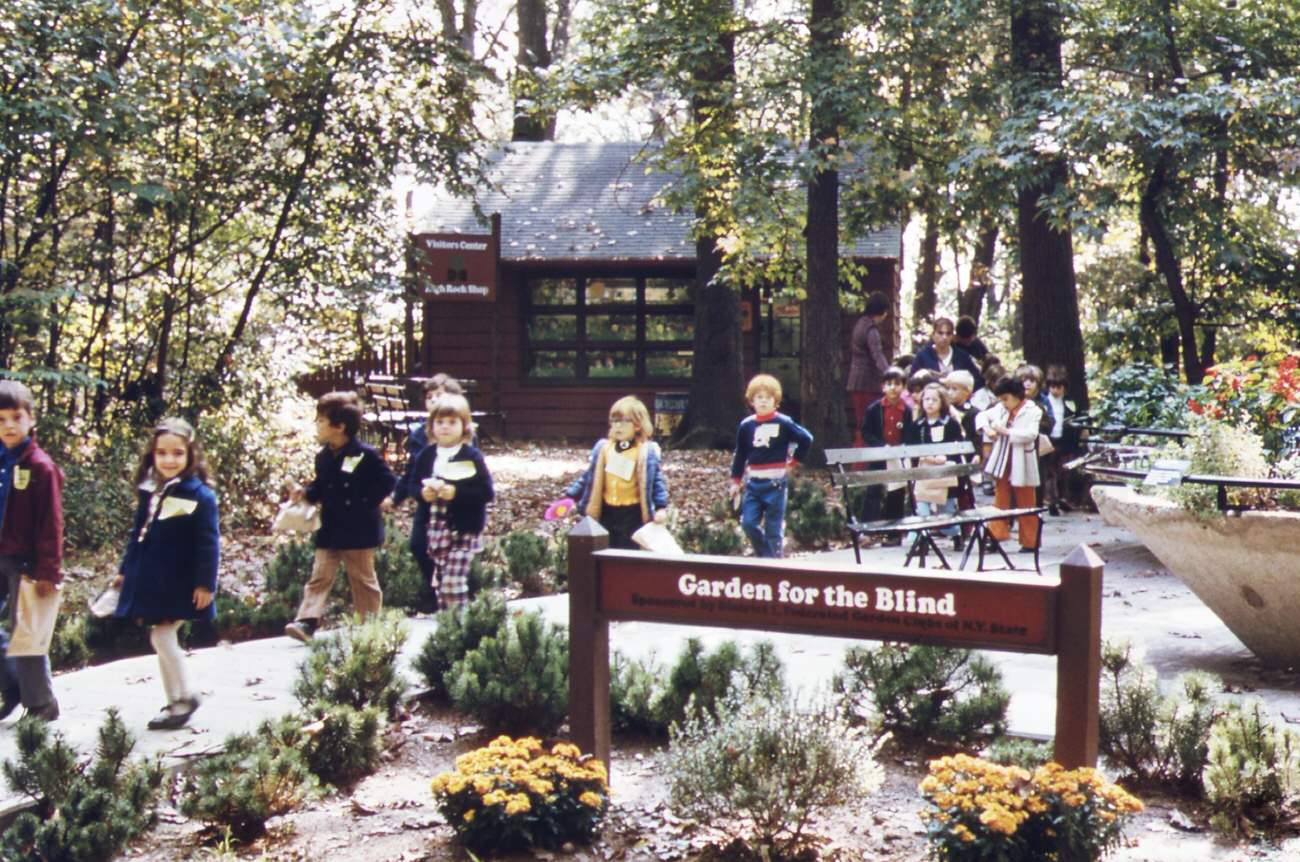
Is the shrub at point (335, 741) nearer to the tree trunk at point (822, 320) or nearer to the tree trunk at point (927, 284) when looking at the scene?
the tree trunk at point (822, 320)

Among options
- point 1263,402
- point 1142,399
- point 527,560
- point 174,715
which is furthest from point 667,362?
point 174,715

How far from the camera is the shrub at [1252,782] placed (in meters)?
5.14

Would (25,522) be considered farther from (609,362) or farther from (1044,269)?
(609,362)

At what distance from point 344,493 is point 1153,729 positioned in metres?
4.76

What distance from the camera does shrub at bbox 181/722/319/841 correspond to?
17.2ft

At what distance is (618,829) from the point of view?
5.34 m

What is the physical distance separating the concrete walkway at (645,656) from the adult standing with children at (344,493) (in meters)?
0.56

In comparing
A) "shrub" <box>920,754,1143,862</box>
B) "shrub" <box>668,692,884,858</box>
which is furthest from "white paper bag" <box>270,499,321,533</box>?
"shrub" <box>920,754,1143,862</box>

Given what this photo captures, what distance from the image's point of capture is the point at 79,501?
12492mm

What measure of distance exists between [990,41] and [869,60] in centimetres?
237

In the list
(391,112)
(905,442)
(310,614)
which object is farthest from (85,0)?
(905,442)

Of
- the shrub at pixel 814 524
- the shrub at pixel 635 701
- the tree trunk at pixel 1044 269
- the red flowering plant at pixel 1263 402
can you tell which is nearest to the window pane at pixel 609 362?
the tree trunk at pixel 1044 269

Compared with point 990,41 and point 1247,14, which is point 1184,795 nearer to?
point 1247,14

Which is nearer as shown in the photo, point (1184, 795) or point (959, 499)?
point (1184, 795)
